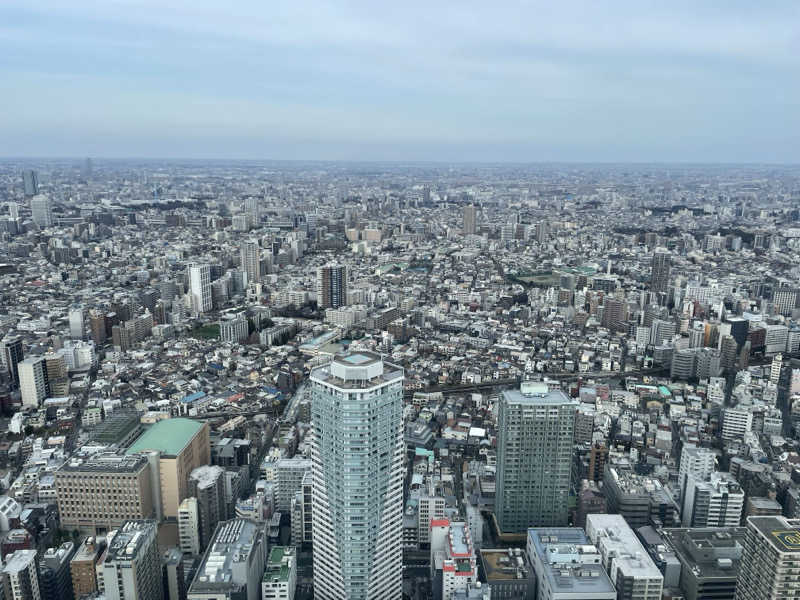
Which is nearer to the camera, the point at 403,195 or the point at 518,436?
the point at 518,436

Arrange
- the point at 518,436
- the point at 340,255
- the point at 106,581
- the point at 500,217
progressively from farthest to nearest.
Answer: the point at 500,217 → the point at 340,255 → the point at 518,436 → the point at 106,581

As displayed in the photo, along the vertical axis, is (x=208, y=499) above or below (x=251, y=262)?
below

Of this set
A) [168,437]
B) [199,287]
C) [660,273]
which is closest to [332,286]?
[199,287]

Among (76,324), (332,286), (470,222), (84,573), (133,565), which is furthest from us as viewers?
(470,222)

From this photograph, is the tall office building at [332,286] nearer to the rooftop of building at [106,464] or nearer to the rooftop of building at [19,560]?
the rooftop of building at [106,464]

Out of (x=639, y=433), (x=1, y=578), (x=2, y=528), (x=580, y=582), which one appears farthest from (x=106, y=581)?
(x=639, y=433)

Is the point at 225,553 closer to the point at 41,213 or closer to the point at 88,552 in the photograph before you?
the point at 88,552

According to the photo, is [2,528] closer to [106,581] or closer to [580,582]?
[106,581]

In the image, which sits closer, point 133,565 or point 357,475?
point 357,475
